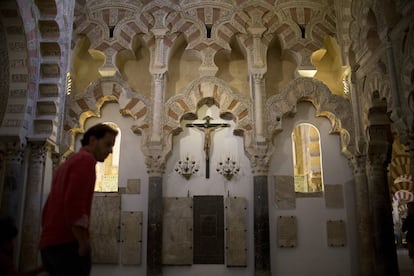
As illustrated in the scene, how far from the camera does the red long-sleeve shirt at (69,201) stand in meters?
2.25

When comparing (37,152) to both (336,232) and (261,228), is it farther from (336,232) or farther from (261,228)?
(336,232)

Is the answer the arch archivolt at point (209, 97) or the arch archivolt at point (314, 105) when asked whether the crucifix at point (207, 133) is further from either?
the arch archivolt at point (314, 105)

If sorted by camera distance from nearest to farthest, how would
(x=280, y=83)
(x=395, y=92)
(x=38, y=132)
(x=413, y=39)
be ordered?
(x=413, y=39)
(x=395, y=92)
(x=38, y=132)
(x=280, y=83)

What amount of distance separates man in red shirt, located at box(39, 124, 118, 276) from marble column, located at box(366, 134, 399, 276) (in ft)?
22.0

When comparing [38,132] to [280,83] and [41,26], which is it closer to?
[41,26]

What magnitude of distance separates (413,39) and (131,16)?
6121 mm

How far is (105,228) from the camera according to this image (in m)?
8.61

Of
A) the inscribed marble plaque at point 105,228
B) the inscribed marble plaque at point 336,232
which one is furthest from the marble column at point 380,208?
→ the inscribed marble plaque at point 105,228

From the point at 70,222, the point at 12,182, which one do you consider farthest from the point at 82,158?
the point at 12,182

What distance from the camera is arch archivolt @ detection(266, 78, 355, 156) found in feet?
28.9

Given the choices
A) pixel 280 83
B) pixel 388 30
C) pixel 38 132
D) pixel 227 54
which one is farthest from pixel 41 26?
pixel 388 30

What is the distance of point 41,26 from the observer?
715 centimetres

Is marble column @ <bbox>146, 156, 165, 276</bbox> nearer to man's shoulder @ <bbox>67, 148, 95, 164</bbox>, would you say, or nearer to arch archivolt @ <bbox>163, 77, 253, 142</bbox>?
arch archivolt @ <bbox>163, 77, 253, 142</bbox>

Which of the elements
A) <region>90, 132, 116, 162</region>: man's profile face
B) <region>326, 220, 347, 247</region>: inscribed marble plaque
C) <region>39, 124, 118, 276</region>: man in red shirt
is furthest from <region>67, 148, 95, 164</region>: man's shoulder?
<region>326, 220, 347, 247</region>: inscribed marble plaque
